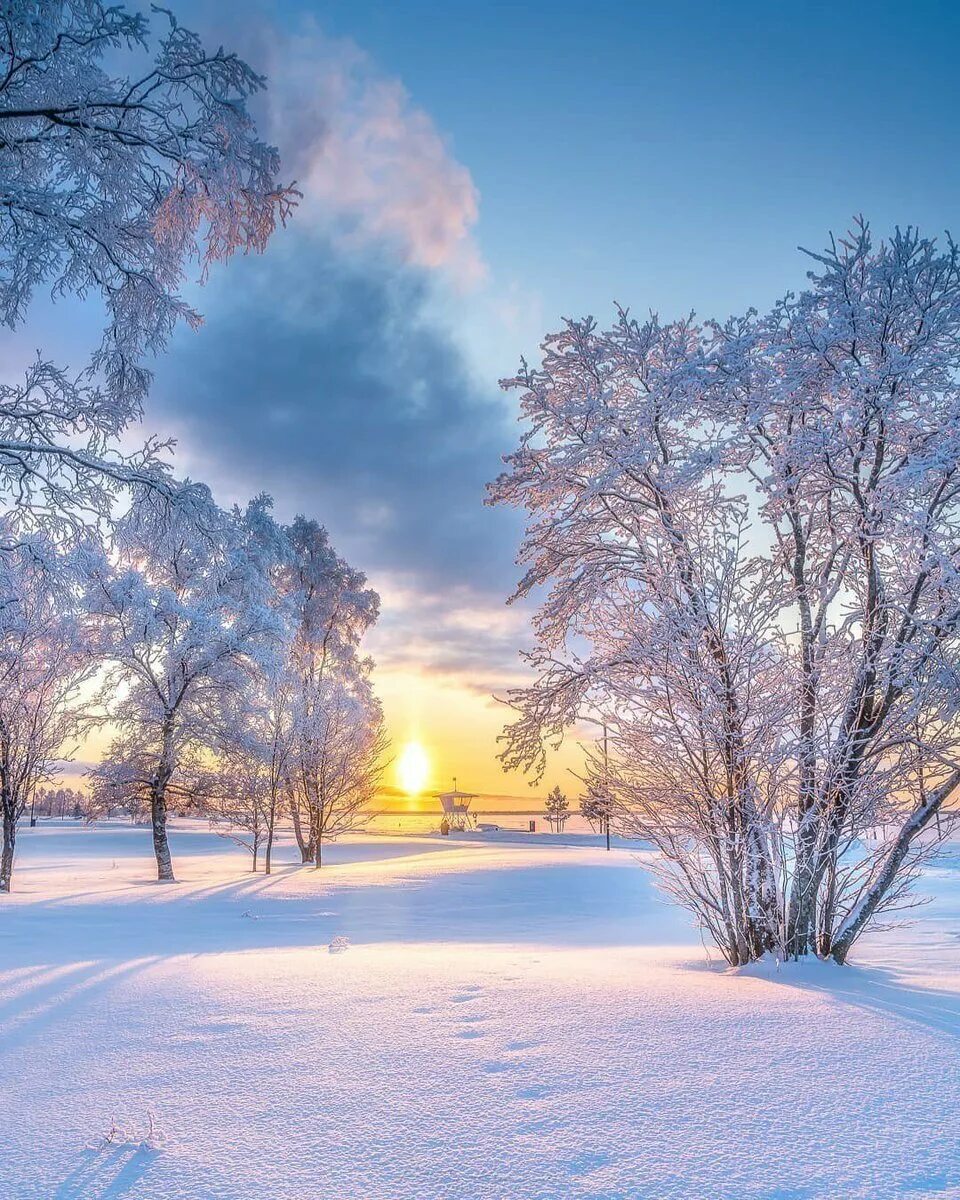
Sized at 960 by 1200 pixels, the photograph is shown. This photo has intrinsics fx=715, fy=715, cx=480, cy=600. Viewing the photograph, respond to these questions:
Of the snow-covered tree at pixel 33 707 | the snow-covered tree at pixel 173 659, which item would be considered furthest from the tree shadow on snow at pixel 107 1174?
the snow-covered tree at pixel 173 659

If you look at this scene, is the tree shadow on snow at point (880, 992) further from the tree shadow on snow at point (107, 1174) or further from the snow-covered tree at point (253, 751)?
the snow-covered tree at point (253, 751)

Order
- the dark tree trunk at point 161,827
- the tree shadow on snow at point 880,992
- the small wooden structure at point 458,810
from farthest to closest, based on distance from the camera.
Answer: the small wooden structure at point 458,810 → the dark tree trunk at point 161,827 → the tree shadow on snow at point 880,992

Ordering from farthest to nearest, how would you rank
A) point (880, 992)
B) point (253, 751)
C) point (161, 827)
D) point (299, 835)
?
point (299, 835)
point (253, 751)
point (161, 827)
point (880, 992)

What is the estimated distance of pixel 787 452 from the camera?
5.69 m

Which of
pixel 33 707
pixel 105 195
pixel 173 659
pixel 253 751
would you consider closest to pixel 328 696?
pixel 253 751

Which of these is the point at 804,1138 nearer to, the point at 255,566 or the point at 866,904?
the point at 866,904

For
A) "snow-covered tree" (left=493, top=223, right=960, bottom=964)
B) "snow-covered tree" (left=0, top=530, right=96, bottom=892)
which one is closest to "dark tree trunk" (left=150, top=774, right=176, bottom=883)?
"snow-covered tree" (left=0, top=530, right=96, bottom=892)

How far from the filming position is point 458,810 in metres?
46.6

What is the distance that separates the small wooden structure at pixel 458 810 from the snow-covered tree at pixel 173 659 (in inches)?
1099

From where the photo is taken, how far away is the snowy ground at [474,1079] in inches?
79.7

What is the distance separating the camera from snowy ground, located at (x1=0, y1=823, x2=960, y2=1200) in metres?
2.02

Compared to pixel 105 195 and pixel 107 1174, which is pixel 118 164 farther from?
pixel 107 1174

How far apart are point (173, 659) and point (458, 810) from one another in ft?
104

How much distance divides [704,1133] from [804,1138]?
301 mm
